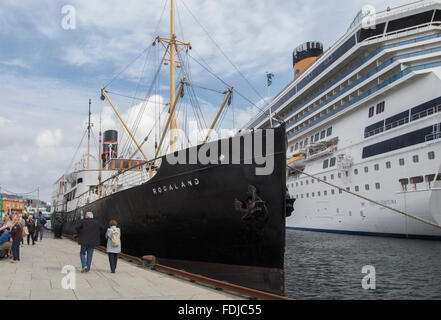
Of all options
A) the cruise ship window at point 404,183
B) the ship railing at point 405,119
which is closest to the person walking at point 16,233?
the cruise ship window at point 404,183

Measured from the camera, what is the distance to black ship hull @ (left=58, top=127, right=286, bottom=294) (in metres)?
7.53

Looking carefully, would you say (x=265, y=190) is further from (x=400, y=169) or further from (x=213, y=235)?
(x=400, y=169)

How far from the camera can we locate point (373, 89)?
28.0 m

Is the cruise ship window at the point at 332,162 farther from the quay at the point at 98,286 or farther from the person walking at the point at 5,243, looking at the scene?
the person walking at the point at 5,243

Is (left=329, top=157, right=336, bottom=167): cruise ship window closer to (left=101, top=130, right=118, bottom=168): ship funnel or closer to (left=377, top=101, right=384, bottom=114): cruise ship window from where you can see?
(left=377, top=101, right=384, bottom=114): cruise ship window

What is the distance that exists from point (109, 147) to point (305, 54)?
32535 mm

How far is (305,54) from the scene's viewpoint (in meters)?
47.5

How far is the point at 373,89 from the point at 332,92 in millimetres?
6749

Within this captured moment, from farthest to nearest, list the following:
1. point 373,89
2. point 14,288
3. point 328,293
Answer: point 373,89 < point 328,293 < point 14,288

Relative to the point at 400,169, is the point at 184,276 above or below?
below
